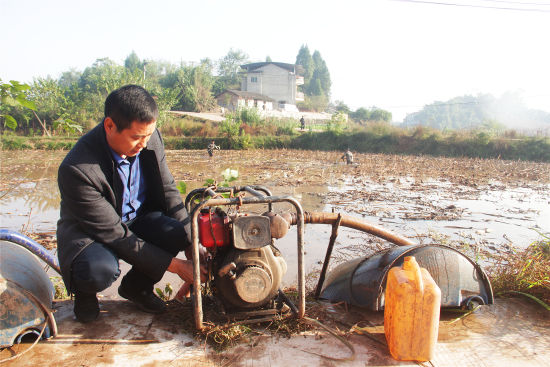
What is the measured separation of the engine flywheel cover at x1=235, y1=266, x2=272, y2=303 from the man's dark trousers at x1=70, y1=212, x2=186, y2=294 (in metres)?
0.54

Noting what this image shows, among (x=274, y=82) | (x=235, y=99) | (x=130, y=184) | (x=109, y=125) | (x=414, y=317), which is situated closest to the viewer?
(x=414, y=317)

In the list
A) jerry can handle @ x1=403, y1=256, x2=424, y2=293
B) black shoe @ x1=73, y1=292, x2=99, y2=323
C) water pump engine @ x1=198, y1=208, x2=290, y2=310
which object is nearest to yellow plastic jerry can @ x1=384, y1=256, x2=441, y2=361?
jerry can handle @ x1=403, y1=256, x2=424, y2=293

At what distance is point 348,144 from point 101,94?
2389cm

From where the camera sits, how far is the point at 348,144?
84.2ft

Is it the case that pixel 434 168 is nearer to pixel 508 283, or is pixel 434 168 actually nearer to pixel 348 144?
pixel 348 144

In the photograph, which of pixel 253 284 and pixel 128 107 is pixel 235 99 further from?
pixel 253 284

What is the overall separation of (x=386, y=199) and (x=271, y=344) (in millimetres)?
7217

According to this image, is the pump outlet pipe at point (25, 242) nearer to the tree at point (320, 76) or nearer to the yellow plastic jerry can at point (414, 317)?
the yellow plastic jerry can at point (414, 317)

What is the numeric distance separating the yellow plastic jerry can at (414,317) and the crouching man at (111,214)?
1.13 m

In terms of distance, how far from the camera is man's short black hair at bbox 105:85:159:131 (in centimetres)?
193

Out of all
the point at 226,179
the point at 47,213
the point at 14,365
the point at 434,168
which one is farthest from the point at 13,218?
the point at 434,168

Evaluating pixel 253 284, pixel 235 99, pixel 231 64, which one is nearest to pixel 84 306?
pixel 253 284

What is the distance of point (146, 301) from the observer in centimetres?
232

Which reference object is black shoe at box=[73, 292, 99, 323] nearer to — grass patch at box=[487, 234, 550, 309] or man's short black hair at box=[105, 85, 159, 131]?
man's short black hair at box=[105, 85, 159, 131]
